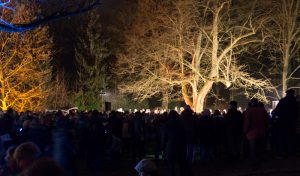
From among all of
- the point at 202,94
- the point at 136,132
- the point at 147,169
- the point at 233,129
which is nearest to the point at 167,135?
the point at 233,129

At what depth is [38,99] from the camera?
1556 inches

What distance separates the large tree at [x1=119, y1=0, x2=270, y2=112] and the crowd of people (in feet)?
45.0

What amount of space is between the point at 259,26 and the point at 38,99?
16.2 m

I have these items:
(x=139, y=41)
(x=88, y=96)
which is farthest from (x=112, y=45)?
(x=139, y=41)

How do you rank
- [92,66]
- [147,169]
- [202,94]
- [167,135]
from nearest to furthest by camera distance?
[147,169]
[167,135]
[202,94]
[92,66]

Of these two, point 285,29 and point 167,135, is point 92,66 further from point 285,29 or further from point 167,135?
point 167,135

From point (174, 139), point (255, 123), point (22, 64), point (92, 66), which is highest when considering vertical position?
point (92, 66)

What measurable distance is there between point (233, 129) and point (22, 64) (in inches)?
880

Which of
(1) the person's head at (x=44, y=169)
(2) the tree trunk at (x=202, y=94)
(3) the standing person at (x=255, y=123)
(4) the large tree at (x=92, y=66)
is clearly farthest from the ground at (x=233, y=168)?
(4) the large tree at (x=92, y=66)

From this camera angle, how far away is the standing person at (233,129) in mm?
18203

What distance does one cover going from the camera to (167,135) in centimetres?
1377

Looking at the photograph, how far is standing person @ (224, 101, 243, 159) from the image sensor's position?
18.2 metres

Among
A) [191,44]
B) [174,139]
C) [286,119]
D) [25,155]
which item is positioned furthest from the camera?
[191,44]

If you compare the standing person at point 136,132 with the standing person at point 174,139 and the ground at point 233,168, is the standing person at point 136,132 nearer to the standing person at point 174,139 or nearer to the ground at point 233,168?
the ground at point 233,168
